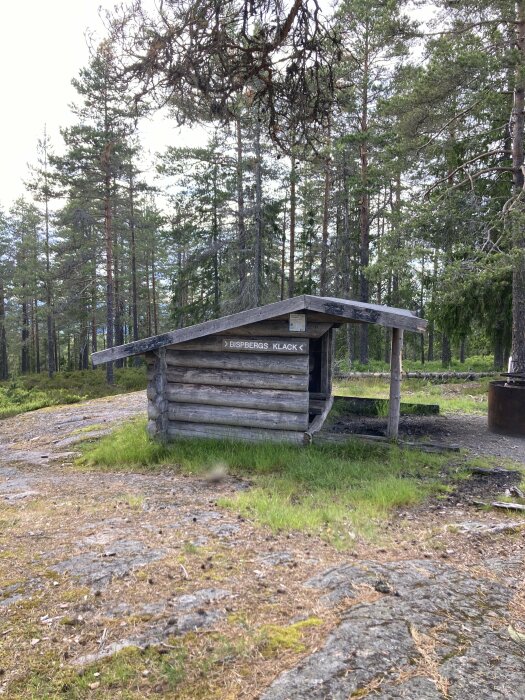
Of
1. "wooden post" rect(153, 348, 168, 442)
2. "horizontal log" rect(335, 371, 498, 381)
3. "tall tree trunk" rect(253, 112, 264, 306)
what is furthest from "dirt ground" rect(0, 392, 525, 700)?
"tall tree trunk" rect(253, 112, 264, 306)

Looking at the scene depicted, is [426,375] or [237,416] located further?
[426,375]

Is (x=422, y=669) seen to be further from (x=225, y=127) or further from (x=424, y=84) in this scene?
(x=424, y=84)

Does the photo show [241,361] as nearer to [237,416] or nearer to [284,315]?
[237,416]

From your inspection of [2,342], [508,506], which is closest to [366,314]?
[508,506]

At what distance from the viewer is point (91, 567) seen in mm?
3660

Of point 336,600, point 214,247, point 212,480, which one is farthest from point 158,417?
point 214,247

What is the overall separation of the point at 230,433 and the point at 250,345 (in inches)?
59.8

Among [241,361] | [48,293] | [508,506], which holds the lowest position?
[508,506]

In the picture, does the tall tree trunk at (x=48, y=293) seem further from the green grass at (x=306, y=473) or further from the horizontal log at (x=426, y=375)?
the green grass at (x=306, y=473)

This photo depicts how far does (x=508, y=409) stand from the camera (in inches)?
349

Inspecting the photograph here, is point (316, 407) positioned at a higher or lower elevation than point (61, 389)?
higher

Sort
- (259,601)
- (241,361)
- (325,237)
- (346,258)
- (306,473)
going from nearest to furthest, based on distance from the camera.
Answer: (259,601) < (306,473) < (241,361) < (325,237) < (346,258)

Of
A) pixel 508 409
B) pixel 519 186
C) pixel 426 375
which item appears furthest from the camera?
pixel 426 375

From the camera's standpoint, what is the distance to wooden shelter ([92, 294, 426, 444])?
742cm
